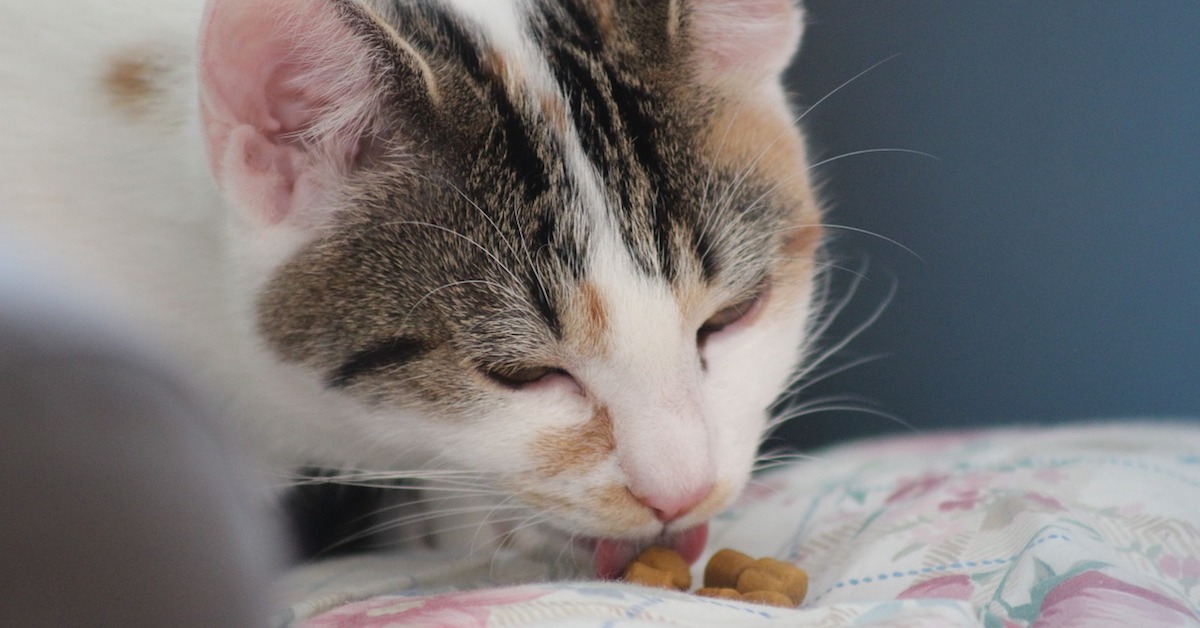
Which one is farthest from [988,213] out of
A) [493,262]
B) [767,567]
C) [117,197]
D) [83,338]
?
[83,338]

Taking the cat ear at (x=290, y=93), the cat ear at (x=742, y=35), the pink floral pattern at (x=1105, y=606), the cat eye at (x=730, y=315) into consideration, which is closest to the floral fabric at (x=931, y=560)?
the pink floral pattern at (x=1105, y=606)

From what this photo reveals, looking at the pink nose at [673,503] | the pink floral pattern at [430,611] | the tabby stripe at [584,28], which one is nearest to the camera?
the pink floral pattern at [430,611]

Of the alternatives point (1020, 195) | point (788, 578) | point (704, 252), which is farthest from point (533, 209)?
point (1020, 195)

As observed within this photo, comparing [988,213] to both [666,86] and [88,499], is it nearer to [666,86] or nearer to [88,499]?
[666,86]

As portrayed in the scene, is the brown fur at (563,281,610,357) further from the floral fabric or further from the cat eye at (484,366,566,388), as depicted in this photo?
the floral fabric

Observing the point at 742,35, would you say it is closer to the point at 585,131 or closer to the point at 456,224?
the point at 585,131

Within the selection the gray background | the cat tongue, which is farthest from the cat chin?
the gray background

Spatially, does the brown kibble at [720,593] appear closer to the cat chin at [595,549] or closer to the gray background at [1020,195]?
the cat chin at [595,549]
